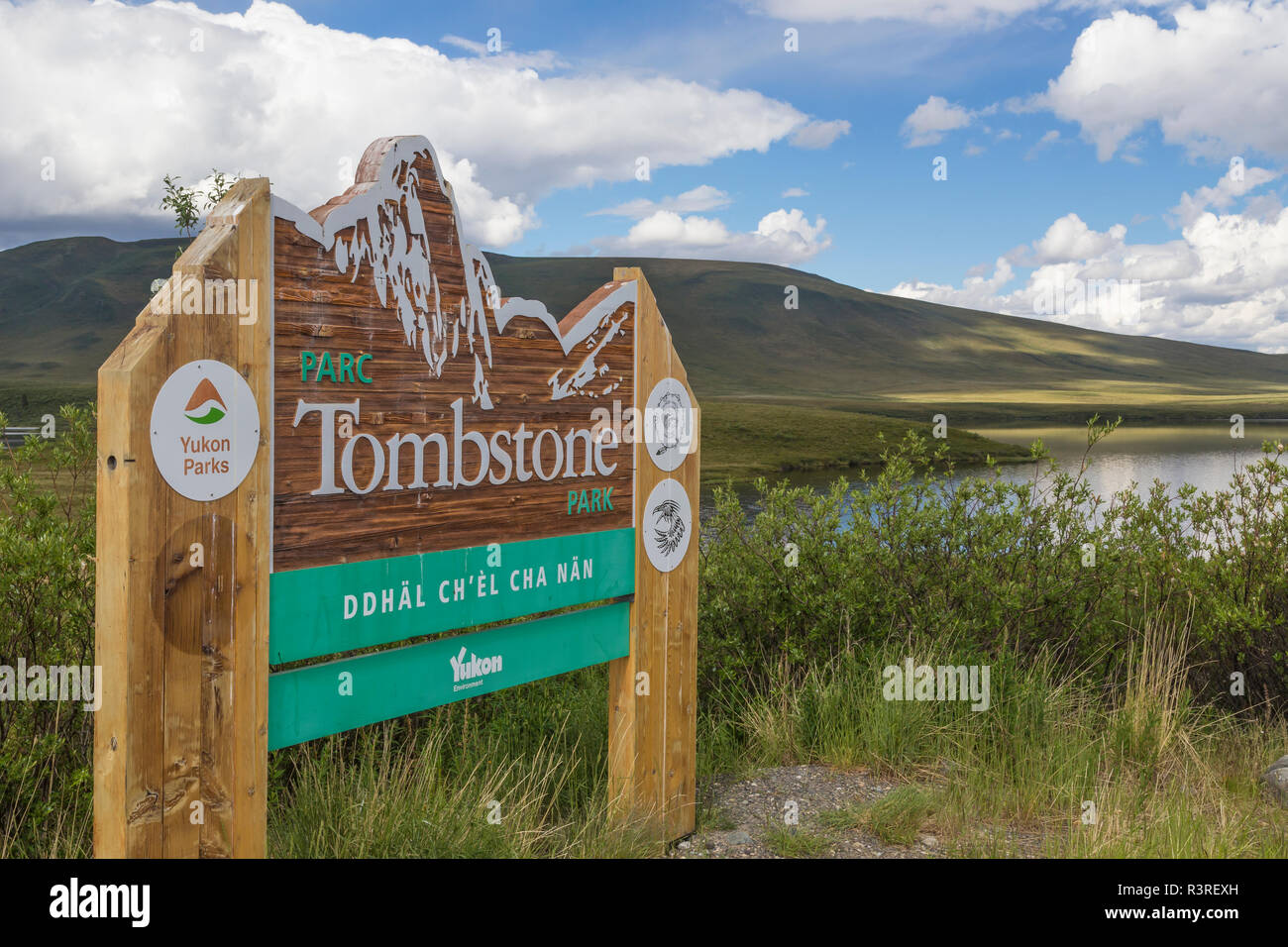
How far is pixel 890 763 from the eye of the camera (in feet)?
18.4

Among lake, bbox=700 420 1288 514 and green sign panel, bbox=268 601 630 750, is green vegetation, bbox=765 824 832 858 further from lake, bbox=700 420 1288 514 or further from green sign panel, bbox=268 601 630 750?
lake, bbox=700 420 1288 514

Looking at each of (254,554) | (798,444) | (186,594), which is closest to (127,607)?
(186,594)

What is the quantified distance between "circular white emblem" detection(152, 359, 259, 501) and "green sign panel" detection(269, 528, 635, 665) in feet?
1.40

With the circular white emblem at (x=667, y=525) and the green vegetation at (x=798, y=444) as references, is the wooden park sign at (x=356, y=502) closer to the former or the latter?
the circular white emblem at (x=667, y=525)

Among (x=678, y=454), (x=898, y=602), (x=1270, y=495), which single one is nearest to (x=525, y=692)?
(x=678, y=454)

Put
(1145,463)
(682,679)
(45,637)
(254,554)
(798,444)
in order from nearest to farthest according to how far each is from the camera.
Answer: (254,554), (45,637), (682,679), (1145,463), (798,444)

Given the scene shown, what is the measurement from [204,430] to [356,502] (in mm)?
677

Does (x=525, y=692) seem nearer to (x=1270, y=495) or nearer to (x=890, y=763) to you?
(x=890, y=763)

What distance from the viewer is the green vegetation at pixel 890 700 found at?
14.1 feet

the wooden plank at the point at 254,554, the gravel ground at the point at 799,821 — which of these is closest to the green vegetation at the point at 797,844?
the gravel ground at the point at 799,821

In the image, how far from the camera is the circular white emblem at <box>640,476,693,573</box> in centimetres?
513

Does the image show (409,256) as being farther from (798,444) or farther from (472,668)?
(798,444)

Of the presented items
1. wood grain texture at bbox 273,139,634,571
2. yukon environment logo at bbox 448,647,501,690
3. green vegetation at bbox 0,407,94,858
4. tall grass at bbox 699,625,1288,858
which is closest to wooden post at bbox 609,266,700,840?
wood grain texture at bbox 273,139,634,571

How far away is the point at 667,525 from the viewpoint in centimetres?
525
